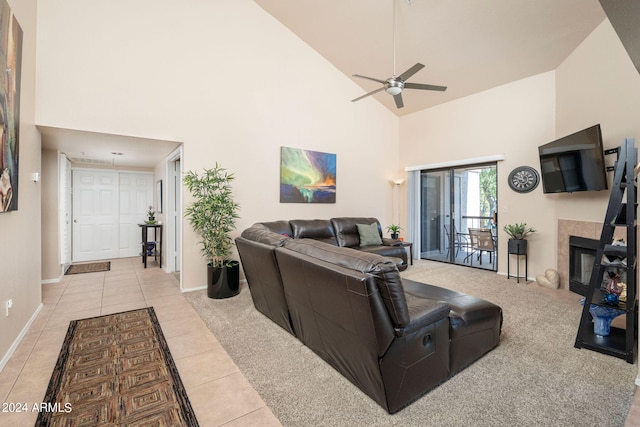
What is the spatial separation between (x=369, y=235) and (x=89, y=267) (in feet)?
18.0

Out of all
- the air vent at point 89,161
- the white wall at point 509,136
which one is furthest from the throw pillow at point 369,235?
the air vent at point 89,161

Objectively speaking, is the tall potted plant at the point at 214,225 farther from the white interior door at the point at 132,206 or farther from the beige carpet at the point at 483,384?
the white interior door at the point at 132,206

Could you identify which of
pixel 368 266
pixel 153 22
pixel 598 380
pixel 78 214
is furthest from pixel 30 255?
pixel 598 380

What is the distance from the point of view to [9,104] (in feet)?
7.53

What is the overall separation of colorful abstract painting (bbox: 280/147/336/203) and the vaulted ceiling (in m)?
1.97

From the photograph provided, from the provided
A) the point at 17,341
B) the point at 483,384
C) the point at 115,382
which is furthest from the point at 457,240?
the point at 17,341

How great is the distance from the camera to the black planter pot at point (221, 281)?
3.84 metres

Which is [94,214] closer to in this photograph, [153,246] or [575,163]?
[153,246]

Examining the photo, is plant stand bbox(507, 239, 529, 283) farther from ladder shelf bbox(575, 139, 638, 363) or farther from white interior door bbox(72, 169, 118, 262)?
white interior door bbox(72, 169, 118, 262)

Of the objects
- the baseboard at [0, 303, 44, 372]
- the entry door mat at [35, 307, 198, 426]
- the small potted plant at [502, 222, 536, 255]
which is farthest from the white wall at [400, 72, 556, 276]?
the baseboard at [0, 303, 44, 372]

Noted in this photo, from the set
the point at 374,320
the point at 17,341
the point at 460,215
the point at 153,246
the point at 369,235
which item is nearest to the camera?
the point at 374,320

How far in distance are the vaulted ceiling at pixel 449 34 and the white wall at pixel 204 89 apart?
0.57 m

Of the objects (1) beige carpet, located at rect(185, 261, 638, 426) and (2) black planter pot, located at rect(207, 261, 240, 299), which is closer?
(1) beige carpet, located at rect(185, 261, 638, 426)

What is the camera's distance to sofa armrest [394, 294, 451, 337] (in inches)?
66.7
